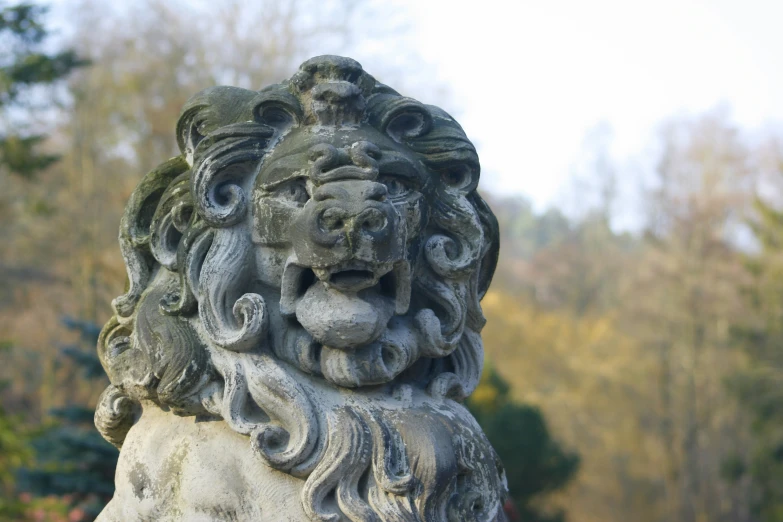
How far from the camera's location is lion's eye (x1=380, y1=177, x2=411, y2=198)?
2.69 meters

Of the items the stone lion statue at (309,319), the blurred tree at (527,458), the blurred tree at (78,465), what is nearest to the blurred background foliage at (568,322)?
the blurred tree at (527,458)

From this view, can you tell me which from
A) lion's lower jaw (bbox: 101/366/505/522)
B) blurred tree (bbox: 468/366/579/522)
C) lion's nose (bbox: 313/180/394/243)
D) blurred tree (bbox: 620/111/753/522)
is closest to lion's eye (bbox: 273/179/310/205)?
lion's nose (bbox: 313/180/394/243)

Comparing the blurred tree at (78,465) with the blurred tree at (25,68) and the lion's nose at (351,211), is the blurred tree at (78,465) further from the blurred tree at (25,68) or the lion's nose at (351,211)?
the lion's nose at (351,211)

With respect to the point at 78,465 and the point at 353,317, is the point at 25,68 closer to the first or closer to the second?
the point at 78,465

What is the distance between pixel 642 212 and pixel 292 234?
2130 cm

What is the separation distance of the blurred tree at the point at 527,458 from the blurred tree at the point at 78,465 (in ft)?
16.2

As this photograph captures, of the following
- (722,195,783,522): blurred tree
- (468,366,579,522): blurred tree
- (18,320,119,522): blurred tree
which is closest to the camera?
(18,320,119,522): blurred tree

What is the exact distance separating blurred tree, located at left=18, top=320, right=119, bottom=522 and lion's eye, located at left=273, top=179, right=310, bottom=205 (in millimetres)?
4875

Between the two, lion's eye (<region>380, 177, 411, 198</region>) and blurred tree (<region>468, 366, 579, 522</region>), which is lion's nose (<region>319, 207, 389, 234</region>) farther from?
blurred tree (<region>468, 366, 579, 522</region>)

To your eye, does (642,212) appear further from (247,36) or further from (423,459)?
(423,459)

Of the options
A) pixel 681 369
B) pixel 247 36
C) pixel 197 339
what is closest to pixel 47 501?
pixel 197 339

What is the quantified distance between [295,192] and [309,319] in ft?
1.25

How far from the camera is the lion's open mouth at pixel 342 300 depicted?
8.32 feet

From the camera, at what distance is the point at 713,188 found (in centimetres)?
2105
